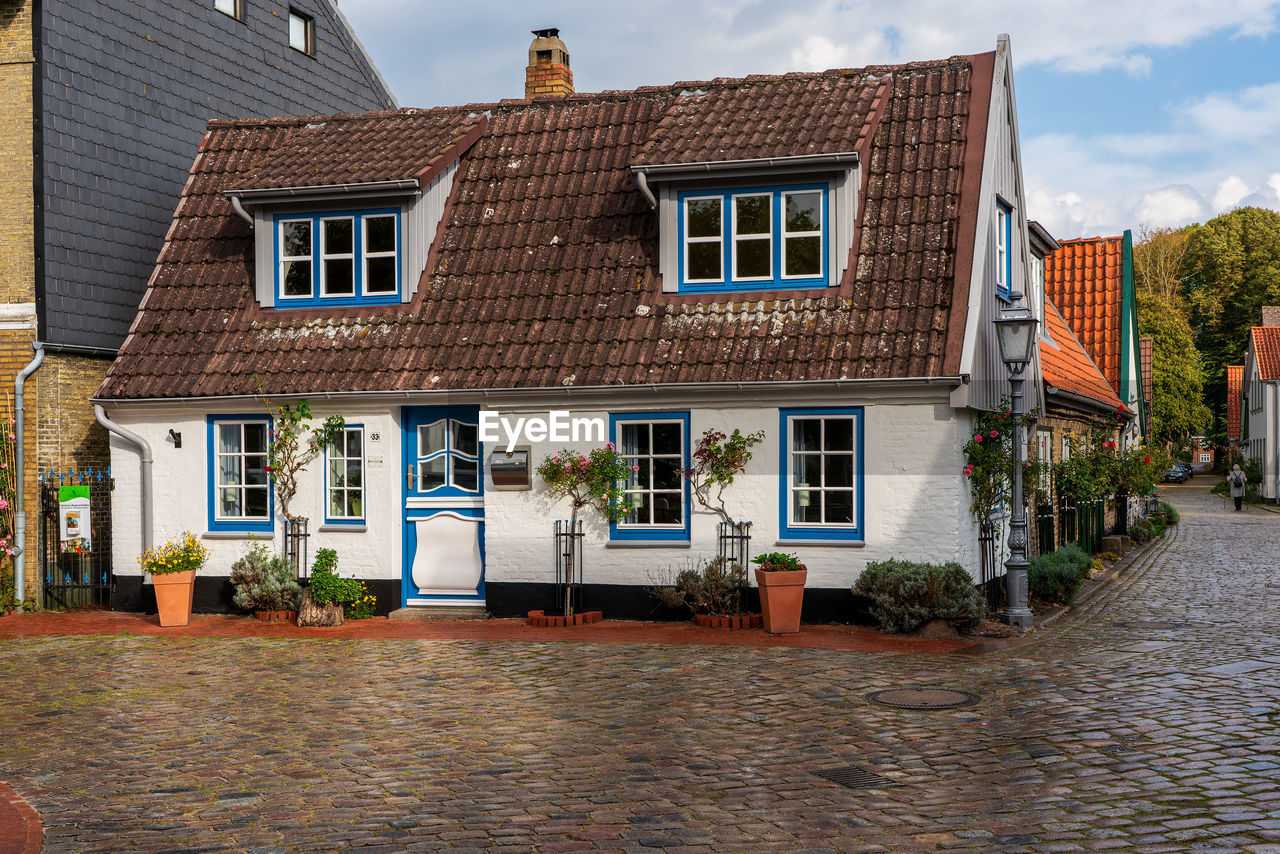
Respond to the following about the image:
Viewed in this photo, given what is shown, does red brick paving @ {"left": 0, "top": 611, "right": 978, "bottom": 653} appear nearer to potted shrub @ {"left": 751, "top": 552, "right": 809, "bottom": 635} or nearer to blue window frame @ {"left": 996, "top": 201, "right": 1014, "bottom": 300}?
potted shrub @ {"left": 751, "top": 552, "right": 809, "bottom": 635}

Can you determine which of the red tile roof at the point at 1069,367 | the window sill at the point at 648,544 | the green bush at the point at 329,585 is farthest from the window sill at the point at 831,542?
the red tile roof at the point at 1069,367

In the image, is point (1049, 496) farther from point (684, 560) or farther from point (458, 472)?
point (458, 472)

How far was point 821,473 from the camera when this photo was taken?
1414cm

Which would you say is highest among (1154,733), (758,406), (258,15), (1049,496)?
(258,15)

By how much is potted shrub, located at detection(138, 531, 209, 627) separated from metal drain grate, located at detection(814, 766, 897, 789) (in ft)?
31.7

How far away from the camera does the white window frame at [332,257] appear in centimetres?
1611

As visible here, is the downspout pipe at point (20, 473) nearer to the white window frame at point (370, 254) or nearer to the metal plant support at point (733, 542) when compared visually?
the white window frame at point (370, 254)

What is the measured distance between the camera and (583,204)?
52.7ft

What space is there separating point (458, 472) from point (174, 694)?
5.24m

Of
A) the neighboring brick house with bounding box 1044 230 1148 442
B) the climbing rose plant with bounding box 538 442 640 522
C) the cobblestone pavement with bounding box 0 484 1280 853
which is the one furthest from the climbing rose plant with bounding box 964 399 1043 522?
the neighboring brick house with bounding box 1044 230 1148 442

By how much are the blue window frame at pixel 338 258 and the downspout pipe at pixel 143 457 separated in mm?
2402

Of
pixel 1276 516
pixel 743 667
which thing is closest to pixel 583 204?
pixel 743 667

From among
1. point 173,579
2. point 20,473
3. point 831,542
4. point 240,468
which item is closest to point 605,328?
point 831,542

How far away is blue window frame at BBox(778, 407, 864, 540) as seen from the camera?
14.0m
